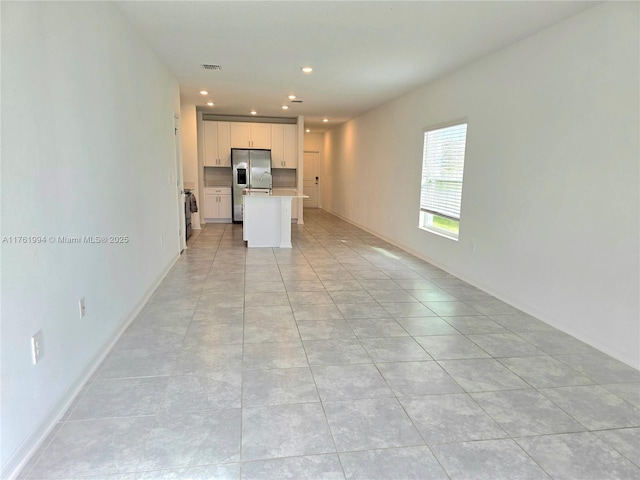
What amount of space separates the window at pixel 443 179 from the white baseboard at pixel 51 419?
155 inches

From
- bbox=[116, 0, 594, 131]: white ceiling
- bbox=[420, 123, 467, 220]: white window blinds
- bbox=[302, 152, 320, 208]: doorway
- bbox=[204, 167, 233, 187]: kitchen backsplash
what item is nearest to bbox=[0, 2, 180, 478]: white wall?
bbox=[116, 0, 594, 131]: white ceiling

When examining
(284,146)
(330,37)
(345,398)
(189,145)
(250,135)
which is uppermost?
(330,37)

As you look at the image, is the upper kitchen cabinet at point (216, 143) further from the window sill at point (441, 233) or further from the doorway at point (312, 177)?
the window sill at point (441, 233)

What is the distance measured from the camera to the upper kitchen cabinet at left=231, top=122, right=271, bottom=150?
29.2 ft

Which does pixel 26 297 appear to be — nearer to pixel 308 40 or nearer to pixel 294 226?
pixel 308 40

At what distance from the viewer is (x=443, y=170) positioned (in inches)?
Result: 203

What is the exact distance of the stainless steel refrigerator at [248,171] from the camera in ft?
29.0

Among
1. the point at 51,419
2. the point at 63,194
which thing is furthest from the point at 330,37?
the point at 51,419

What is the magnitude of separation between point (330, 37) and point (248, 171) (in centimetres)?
565

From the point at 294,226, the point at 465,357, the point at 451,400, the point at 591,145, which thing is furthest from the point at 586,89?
the point at 294,226

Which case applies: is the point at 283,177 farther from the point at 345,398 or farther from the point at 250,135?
the point at 345,398

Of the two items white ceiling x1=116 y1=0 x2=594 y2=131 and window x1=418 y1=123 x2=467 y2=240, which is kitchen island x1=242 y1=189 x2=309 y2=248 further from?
window x1=418 y1=123 x2=467 y2=240

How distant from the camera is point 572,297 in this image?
3.09 m

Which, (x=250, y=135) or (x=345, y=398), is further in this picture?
(x=250, y=135)
